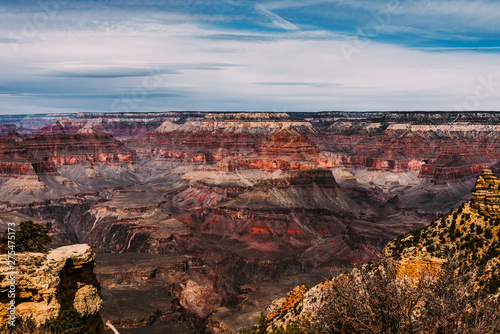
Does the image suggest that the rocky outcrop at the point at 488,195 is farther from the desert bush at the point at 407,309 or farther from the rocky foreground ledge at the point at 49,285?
the rocky foreground ledge at the point at 49,285

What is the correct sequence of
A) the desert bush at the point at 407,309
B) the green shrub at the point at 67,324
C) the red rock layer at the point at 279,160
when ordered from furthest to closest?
the red rock layer at the point at 279,160
the green shrub at the point at 67,324
the desert bush at the point at 407,309

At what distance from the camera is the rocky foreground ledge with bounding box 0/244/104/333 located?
80.0ft

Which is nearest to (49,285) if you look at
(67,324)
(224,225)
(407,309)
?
(67,324)

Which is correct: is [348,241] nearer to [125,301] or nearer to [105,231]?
[125,301]

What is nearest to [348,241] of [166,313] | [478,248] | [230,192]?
[166,313]

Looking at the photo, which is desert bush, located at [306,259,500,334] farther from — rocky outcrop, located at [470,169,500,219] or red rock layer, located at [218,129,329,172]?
red rock layer, located at [218,129,329,172]

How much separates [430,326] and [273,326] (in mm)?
15683

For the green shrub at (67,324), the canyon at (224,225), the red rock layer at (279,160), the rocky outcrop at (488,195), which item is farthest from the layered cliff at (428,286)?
the red rock layer at (279,160)

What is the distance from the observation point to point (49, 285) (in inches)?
988

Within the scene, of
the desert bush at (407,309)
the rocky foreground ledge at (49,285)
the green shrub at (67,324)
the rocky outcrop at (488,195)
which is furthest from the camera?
the rocky outcrop at (488,195)

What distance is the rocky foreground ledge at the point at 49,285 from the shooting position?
24.4 metres

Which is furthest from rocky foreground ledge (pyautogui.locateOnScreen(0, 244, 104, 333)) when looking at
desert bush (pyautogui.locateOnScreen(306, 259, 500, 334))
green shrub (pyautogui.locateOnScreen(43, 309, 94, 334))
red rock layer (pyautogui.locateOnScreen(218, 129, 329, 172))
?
red rock layer (pyautogui.locateOnScreen(218, 129, 329, 172))

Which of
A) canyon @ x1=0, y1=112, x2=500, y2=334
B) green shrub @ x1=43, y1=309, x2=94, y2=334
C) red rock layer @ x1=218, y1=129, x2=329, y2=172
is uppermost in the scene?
green shrub @ x1=43, y1=309, x2=94, y2=334

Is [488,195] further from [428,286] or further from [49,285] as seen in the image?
[49,285]
